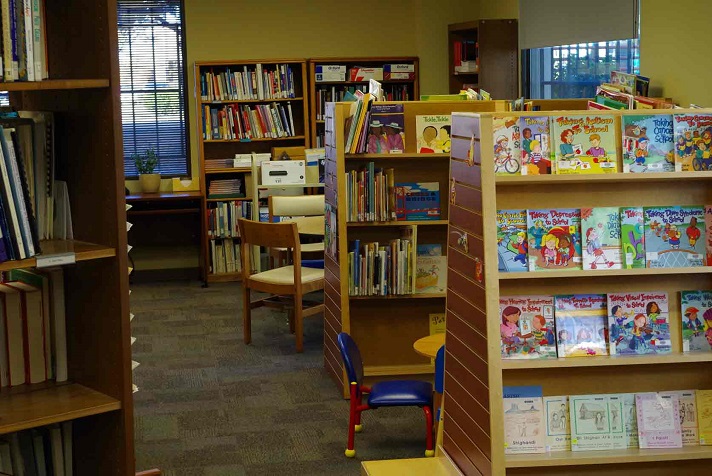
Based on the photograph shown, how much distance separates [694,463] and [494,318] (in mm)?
1003

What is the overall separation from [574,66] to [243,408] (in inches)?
165

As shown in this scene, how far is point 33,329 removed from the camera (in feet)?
9.27

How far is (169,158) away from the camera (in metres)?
9.66

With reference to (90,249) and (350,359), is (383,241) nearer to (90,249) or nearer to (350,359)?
(350,359)

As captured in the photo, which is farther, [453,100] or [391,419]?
[453,100]

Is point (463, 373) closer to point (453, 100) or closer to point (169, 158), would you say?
point (453, 100)

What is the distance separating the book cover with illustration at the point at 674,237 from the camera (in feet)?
10.7

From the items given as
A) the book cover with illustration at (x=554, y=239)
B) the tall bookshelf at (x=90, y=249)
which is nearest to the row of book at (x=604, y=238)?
the book cover with illustration at (x=554, y=239)

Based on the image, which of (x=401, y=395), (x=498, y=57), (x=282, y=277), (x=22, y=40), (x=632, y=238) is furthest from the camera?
(x=498, y=57)

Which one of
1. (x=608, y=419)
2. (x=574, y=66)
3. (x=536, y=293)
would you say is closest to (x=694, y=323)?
(x=608, y=419)

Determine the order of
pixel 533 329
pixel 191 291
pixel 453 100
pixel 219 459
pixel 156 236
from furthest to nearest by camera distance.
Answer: pixel 156 236 → pixel 191 291 → pixel 453 100 → pixel 219 459 → pixel 533 329

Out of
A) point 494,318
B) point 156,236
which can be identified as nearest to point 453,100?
point 494,318

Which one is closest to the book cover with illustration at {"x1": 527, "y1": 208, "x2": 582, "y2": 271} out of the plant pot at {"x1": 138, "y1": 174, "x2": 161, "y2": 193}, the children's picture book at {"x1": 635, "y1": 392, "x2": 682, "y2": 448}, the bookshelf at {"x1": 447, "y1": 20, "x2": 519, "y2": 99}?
the children's picture book at {"x1": 635, "y1": 392, "x2": 682, "y2": 448}

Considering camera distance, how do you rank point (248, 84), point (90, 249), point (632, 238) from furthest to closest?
1. point (248, 84)
2. point (632, 238)
3. point (90, 249)
